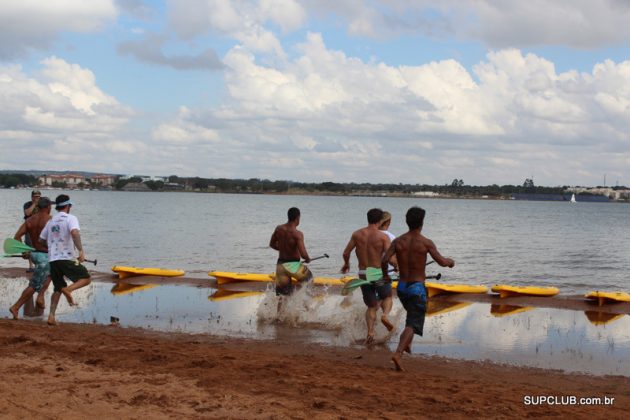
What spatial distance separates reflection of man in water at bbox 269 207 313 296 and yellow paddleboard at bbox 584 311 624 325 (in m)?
5.54

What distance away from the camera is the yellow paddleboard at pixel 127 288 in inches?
626

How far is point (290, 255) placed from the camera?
11.6 metres

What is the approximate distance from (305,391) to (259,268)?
19.4 m

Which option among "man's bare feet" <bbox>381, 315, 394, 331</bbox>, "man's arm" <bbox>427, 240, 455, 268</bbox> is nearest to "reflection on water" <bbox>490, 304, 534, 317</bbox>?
"man's bare feet" <bbox>381, 315, 394, 331</bbox>

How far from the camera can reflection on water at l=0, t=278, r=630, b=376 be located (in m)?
10.1

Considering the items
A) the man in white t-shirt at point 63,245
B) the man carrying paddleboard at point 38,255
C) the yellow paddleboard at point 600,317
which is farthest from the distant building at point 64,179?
the man in white t-shirt at point 63,245

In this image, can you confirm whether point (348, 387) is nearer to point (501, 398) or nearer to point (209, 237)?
point (501, 398)

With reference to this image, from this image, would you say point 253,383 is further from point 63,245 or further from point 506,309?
point 506,309

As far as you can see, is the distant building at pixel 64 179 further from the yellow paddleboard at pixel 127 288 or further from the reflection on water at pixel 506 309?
the reflection on water at pixel 506 309

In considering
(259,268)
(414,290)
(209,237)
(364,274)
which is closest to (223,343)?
(364,274)

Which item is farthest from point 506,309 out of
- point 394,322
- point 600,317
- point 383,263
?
point 383,263

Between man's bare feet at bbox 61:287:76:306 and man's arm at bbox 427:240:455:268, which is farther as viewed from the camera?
man's bare feet at bbox 61:287:76:306

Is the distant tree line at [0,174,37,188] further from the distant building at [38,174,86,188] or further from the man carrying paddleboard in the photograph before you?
the man carrying paddleboard

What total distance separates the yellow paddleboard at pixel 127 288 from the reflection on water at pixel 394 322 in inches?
21.3
